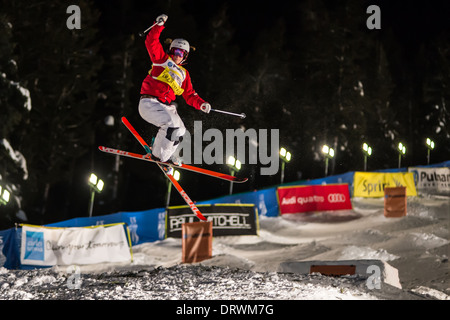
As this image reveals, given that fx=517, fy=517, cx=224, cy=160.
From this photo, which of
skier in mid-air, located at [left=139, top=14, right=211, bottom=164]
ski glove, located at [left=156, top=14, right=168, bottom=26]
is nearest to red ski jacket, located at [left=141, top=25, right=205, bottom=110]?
skier in mid-air, located at [left=139, top=14, right=211, bottom=164]

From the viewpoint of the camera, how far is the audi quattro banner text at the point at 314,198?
56.7 feet

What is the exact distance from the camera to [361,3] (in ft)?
97.0

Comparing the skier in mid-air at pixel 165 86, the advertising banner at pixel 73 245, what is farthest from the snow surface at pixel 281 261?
the skier in mid-air at pixel 165 86

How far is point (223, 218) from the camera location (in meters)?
14.4

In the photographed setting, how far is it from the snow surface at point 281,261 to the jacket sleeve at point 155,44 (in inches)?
121

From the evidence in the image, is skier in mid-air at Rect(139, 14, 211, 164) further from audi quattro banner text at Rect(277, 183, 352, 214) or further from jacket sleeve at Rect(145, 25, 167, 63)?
audi quattro banner text at Rect(277, 183, 352, 214)

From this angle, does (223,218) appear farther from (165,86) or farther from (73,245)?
(165,86)

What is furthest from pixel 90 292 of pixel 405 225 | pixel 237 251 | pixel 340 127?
pixel 340 127

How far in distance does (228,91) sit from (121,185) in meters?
8.03

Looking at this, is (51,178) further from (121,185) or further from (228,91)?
(228,91)

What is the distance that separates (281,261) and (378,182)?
8655 mm

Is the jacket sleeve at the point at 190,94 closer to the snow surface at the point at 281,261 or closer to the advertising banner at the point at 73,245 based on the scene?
the snow surface at the point at 281,261

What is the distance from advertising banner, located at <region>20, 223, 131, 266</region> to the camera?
1161 centimetres

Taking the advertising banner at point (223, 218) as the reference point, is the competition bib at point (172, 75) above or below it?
above
